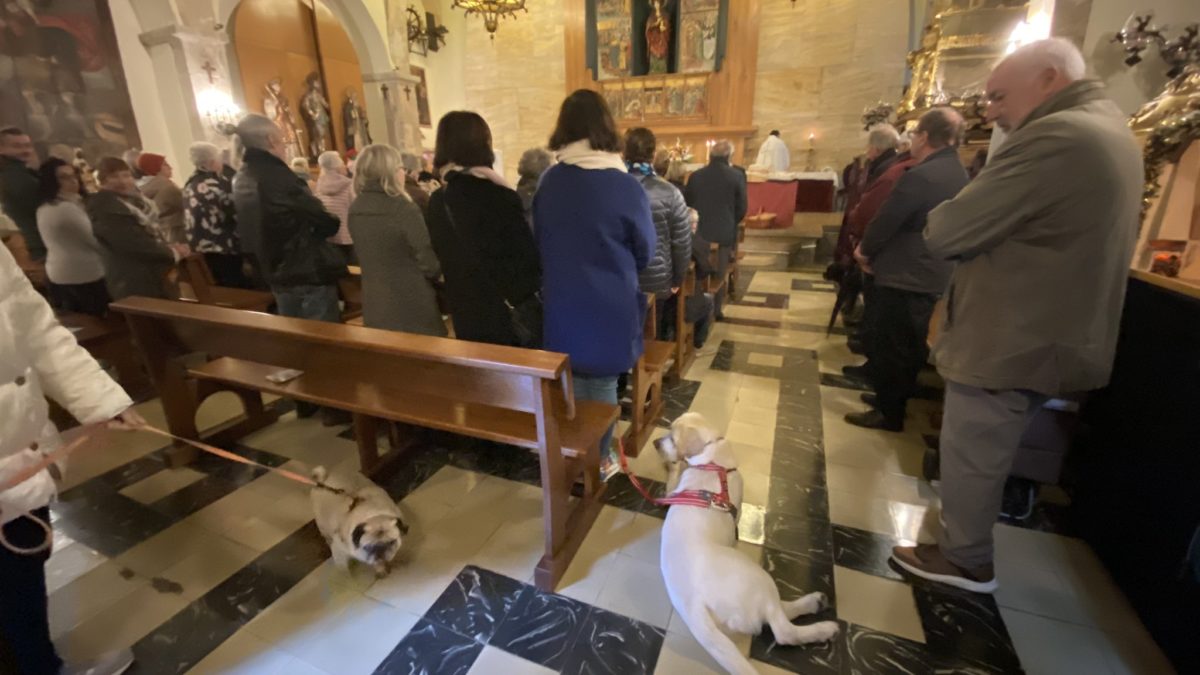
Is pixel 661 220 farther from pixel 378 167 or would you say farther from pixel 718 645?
pixel 718 645

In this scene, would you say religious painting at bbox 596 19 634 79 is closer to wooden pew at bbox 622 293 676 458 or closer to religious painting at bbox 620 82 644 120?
religious painting at bbox 620 82 644 120

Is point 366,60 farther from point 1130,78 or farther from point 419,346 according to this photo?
point 1130,78

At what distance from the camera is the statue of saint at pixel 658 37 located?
33.4 feet

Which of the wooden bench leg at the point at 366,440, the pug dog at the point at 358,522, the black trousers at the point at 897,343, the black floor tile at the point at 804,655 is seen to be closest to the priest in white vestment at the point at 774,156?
the black trousers at the point at 897,343

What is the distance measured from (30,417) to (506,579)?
4.70ft

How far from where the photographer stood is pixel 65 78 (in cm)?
518

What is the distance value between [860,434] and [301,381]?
293 cm

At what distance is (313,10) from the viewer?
870 cm

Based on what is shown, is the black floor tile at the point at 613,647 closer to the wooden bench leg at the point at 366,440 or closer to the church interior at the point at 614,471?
the church interior at the point at 614,471

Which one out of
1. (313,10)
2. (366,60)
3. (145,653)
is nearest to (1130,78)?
(145,653)

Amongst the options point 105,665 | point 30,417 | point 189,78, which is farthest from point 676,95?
point 105,665

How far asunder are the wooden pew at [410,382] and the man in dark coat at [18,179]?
1.95m

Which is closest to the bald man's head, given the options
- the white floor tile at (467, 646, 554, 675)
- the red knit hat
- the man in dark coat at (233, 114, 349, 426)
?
the white floor tile at (467, 646, 554, 675)

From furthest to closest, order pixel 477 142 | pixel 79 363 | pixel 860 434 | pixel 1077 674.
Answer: pixel 860 434, pixel 477 142, pixel 1077 674, pixel 79 363
